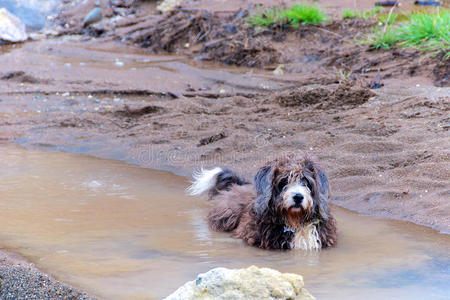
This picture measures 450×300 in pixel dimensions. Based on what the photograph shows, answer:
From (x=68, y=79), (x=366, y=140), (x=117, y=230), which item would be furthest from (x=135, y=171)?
(x=68, y=79)

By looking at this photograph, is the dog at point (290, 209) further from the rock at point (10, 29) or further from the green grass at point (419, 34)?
the rock at point (10, 29)

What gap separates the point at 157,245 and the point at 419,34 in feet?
26.0

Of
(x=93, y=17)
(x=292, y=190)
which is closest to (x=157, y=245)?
(x=292, y=190)

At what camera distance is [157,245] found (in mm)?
5922

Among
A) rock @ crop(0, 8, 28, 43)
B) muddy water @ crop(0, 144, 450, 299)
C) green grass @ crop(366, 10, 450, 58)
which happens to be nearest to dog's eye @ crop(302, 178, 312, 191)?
muddy water @ crop(0, 144, 450, 299)

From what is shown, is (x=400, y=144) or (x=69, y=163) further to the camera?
(x=69, y=163)

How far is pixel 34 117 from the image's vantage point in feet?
36.5

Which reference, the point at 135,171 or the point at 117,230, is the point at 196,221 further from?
the point at 135,171

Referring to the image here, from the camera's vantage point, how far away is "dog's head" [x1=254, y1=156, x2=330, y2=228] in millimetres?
5660

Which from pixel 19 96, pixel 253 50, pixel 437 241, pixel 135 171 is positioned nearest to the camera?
pixel 437 241

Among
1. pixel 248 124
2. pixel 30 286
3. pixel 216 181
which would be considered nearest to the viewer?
pixel 30 286

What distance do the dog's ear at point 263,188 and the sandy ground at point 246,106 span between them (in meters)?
1.61

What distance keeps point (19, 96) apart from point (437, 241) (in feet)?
29.1

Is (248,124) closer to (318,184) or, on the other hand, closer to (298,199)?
(318,184)
